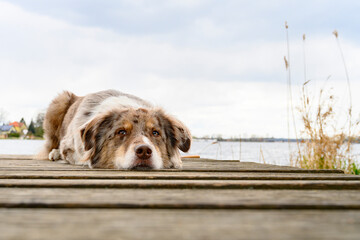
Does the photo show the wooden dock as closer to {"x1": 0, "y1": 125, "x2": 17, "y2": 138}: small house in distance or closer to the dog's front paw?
the dog's front paw

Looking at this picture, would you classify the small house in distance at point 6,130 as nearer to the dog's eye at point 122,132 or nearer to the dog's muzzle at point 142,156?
the dog's eye at point 122,132

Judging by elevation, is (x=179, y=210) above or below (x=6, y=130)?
below

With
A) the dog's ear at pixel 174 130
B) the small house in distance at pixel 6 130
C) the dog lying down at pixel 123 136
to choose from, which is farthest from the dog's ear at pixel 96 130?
the small house in distance at pixel 6 130

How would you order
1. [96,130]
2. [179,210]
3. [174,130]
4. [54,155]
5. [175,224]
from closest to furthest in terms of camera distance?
[175,224], [179,210], [96,130], [174,130], [54,155]

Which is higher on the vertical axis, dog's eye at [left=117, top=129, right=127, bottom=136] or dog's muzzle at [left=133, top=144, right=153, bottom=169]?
dog's eye at [left=117, top=129, right=127, bottom=136]

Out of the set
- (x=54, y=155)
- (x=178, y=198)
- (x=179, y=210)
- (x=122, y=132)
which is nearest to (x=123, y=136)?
(x=122, y=132)

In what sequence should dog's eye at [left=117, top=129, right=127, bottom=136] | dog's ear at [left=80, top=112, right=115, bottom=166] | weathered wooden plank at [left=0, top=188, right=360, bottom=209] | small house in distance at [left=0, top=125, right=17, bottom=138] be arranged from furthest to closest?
1. small house in distance at [left=0, top=125, right=17, bottom=138]
2. dog's ear at [left=80, top=112, right=115, bottom=166]
3. dog's eye at [left=117, top=129, right=127, bottom=136]
4. weathered wooden plank at [left=0, top=188, right=360, bottom=209]

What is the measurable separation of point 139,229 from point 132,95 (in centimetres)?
449

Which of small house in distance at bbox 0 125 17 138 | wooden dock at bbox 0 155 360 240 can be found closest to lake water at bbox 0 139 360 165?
wooden dock at bbox 0 155 360 240

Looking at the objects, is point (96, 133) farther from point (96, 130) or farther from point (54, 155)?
point (54, 155)

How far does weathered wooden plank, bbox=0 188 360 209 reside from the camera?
1.39m

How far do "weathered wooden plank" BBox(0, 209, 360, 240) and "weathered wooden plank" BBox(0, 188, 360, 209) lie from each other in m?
0.07

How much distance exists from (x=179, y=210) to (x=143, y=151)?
2143 millimetres

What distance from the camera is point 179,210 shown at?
1.34m
